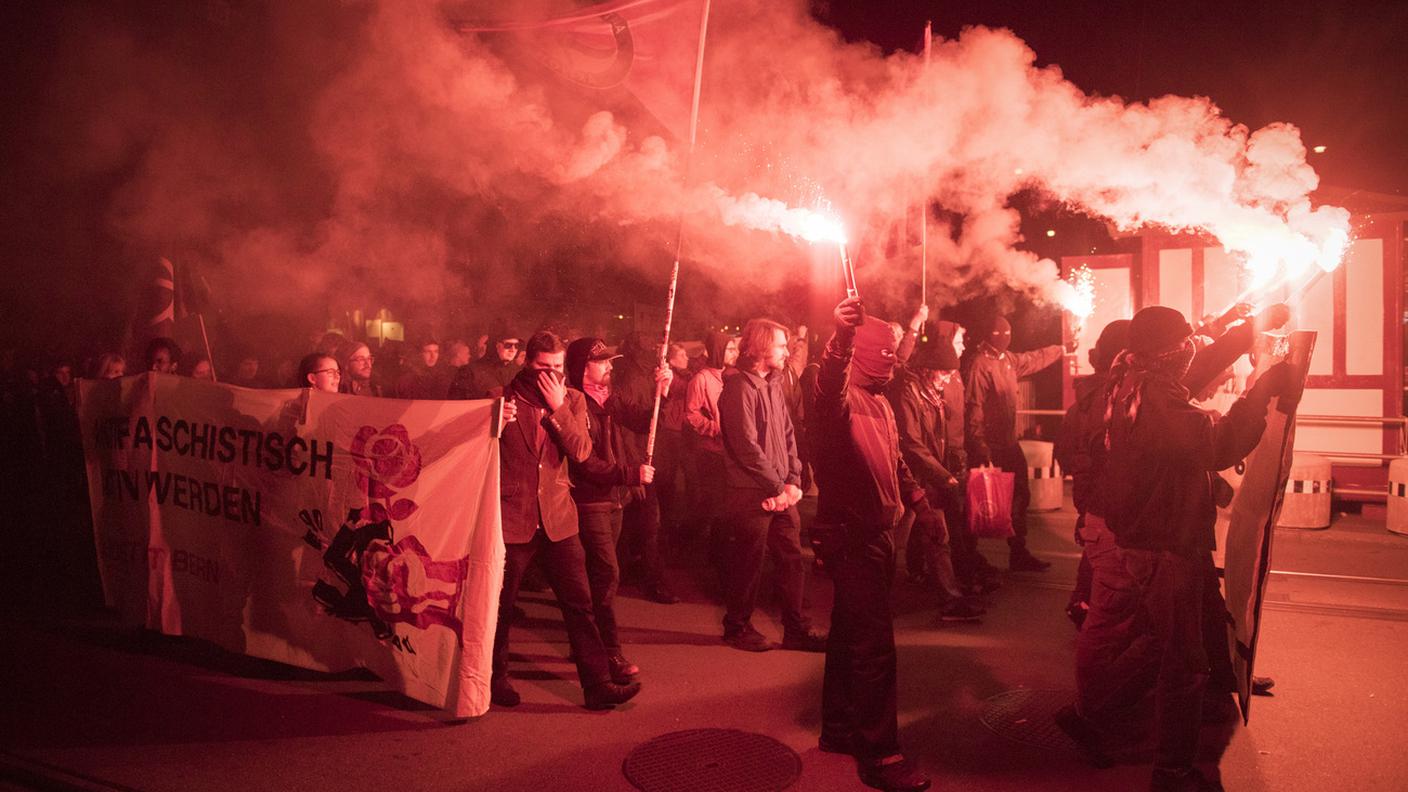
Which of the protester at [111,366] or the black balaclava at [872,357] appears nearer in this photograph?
the black balaclava at [872,357]

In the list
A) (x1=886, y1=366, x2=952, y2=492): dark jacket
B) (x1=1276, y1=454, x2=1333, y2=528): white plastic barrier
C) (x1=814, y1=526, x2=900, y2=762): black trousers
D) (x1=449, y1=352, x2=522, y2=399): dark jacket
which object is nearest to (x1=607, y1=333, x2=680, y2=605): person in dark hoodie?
(x1=449, y1=352, x2=522, y2=399): dark jacket

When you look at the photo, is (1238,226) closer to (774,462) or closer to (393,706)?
(774,462)

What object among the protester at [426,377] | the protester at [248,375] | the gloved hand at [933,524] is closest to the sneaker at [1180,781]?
the gloved hand at [933,524]

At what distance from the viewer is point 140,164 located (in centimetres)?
948

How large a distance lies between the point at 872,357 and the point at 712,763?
6.40ft

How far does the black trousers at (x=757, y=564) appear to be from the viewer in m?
5.58

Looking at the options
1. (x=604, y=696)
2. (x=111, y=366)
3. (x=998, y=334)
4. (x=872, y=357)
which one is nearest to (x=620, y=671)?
(x=604, y=696)

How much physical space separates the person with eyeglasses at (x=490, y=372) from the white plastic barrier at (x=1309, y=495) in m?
7.92

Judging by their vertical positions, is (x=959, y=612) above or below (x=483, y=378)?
below

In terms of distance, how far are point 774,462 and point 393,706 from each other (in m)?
2.55

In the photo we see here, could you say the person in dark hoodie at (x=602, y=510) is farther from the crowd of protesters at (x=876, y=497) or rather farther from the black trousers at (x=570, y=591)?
the black trousers at (x=570, y=591)

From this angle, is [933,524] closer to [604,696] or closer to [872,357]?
[872,357]

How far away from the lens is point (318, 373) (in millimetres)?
5543

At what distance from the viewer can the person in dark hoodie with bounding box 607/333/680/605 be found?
6.32 metres
